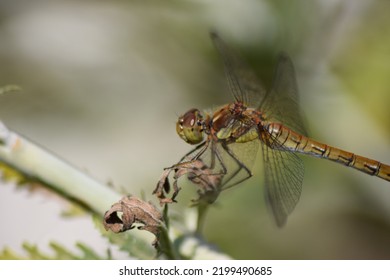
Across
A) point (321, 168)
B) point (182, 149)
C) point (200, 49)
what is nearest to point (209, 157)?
point (321, 168)

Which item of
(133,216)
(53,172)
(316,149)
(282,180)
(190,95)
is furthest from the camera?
(190,95)

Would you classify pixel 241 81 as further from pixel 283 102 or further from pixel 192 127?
pixel 192 127

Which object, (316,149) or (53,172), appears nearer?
(53,172)

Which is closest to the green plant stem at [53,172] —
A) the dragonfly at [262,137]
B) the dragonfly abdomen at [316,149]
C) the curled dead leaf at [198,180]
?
the curled dead leaf at [198,180]

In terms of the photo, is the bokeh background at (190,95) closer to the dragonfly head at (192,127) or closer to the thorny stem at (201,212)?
the dragonfly head at (192,127)

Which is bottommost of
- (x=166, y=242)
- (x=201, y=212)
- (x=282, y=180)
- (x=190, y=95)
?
(x=166, y=242)

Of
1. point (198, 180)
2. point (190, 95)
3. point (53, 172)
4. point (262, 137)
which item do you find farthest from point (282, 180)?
point (190, 95)
